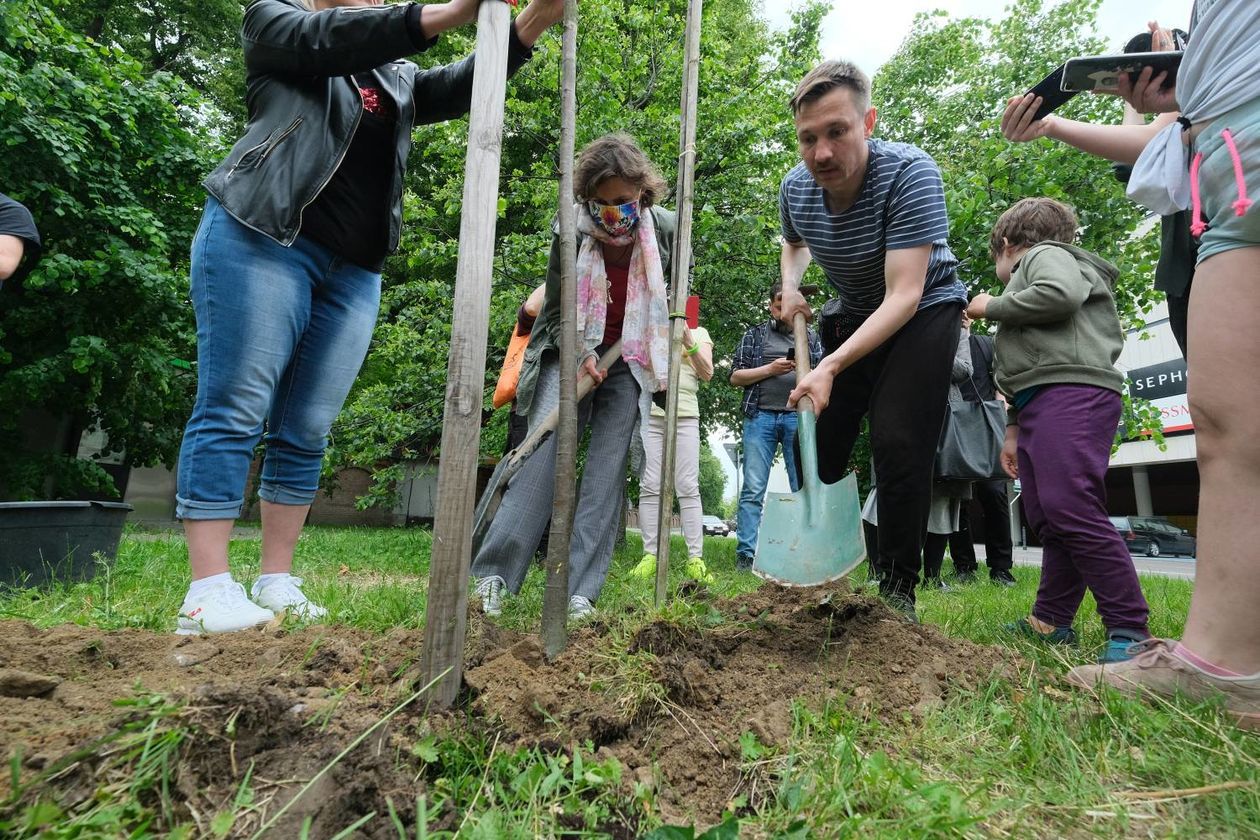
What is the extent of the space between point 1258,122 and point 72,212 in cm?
946

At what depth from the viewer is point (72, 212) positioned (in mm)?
7375

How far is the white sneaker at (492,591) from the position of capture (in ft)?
7.68

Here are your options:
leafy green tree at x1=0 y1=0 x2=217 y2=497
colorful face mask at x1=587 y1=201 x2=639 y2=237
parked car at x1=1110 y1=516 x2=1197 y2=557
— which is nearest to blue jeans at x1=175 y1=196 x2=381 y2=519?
colorful face mask at x1=587 y1=201 x2=639 y2=237

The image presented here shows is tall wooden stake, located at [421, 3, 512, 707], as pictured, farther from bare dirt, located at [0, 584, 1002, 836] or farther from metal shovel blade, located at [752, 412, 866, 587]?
metal shovel blade, located at [752, 412, 866, 587]

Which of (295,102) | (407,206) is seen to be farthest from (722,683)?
(407,206)

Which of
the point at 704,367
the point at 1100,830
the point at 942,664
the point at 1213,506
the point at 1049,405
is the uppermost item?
the point at 704,367

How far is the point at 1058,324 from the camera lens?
2.54m

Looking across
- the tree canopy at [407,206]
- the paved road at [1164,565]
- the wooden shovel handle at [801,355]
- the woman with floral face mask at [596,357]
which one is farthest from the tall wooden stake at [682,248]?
the paved road at [1164,565]

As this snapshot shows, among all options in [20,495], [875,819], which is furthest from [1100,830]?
[20,495]

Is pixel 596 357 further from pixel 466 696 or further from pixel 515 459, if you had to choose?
pixel 466 696

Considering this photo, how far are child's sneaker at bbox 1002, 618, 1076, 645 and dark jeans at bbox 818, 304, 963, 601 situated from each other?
1.35 feet

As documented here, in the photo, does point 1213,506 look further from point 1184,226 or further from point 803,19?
point 803,19

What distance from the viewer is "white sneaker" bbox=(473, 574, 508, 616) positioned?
A: 2.34 meters

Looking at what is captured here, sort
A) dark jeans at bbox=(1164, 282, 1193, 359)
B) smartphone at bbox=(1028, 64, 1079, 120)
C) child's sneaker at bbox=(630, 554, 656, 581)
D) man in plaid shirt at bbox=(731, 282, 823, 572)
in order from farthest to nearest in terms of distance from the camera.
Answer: man in plaid shirt at bbox=(731, 282, 823, 572)
child's sneaker at bbox=(630, 554, 656, 581)
smartphone at bbox=(1028, 64, 1079, 120)
dark jeans at bbox=(1164, 282, 1193, 359)
